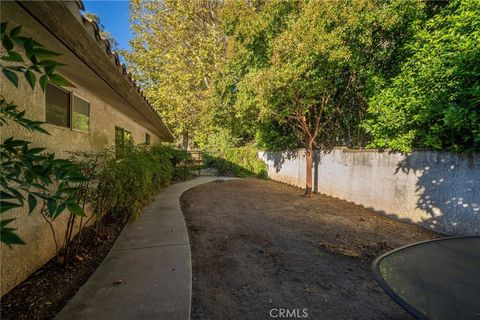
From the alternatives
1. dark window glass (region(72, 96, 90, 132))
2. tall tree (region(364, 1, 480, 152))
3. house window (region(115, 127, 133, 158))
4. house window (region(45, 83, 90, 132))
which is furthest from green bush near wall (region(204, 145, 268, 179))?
house window (region(45, 83, 90, 132))

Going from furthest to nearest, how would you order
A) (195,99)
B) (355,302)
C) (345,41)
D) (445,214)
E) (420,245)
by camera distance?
(195,99)
(345,41)
(445,214)
(355,302)
(420,245)

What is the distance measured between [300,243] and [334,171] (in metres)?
4.91

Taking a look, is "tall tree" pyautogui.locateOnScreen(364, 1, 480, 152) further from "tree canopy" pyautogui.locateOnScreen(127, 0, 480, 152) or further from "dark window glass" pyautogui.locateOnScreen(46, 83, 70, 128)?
"dark window glass" pyautogui.locateOnScreen(46, 83, 70, 128)

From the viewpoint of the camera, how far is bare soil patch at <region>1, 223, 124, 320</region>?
90.8 inches

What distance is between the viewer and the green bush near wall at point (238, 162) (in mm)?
14873

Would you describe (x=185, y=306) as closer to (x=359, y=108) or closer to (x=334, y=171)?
(x=334, y=171)

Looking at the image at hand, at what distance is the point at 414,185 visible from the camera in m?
5.68

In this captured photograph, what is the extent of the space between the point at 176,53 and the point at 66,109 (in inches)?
638

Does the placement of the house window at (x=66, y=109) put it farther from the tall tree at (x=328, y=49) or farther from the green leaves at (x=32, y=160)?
the tall tree at (x=328, y=49)

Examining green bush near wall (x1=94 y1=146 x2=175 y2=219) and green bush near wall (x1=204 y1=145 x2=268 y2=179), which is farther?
green bush near wall (x1=204 y1=145 x2=268 y2=179)

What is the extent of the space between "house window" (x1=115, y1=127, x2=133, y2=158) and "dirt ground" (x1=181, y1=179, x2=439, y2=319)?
2211mm

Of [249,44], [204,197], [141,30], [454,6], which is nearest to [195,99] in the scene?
[141,30]

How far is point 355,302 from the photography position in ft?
8.91

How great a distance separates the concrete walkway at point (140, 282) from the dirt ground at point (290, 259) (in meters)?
0.23
